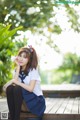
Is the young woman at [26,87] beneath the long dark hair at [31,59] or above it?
beneath

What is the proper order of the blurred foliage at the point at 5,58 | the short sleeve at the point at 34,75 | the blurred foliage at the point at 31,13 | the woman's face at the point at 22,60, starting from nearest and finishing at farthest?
the short sleeve at the point at 34,75
the woman's face at the point at 22,60
the blurred foliage at the point at 5,58
the blurred foliage at the point at 31,13

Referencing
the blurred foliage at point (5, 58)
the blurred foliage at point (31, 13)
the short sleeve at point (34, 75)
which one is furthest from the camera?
the blurred foliage at point (31, 13)

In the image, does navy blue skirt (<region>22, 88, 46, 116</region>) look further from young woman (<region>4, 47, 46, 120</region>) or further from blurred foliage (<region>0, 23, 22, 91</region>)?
blurred foliage (<region>0, 23, 22, 91</region>)

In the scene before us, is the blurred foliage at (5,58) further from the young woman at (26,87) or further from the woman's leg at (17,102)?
the woman's leg at (17,102)

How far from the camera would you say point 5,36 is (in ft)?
20.8

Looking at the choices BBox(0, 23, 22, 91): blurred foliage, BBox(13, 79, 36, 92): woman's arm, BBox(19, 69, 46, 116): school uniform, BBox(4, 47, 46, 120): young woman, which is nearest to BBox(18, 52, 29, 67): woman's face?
BBox(4, 47, 46, 120): young woman

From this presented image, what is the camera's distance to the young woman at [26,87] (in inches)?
170

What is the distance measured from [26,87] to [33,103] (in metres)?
0.20

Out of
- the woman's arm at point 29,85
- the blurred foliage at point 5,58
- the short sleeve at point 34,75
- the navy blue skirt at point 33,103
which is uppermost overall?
the short sleeve at point 34,75

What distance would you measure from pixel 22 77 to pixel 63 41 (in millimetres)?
5309

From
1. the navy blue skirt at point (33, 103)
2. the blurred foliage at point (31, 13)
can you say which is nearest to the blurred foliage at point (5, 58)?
the blurred foliage at point (31, 13)

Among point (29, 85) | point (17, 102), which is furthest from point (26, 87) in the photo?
point (17, 102)

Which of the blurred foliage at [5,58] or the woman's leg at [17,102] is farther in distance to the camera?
the blurred foliage at [5,58]

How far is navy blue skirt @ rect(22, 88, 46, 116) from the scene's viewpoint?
4.36 metres
